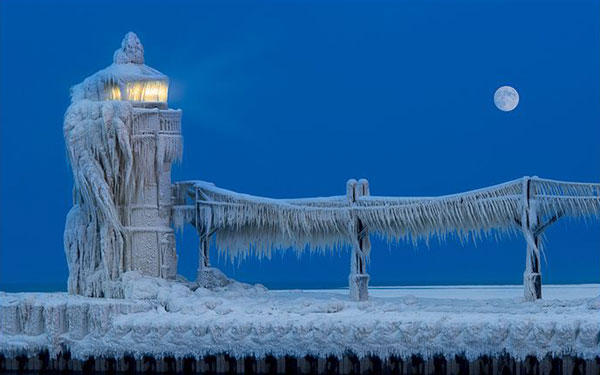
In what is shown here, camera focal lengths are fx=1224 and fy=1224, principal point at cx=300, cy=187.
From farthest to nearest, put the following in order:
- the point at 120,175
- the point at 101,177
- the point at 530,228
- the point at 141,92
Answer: the point at 141,92, the point at 120,175, the point at 101,177, the point at 530,228

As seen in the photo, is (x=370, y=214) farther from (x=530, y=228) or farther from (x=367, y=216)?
(x=530, y=228)

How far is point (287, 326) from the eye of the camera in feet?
62.0

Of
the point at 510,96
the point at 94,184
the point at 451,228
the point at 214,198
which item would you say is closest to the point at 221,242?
the point at 214,198

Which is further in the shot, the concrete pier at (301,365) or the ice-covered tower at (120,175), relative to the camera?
the ice-covered tower at (120,175)

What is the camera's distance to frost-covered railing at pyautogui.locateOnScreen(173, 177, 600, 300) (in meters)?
19.9

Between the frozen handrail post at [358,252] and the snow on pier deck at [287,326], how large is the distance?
40 centimetres

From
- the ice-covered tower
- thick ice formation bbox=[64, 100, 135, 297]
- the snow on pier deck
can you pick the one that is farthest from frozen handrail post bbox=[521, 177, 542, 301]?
thick ice formation bbox=[64, 100, 135, 297]

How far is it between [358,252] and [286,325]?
252 centimetres

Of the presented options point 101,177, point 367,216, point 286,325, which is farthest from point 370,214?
point 101,177

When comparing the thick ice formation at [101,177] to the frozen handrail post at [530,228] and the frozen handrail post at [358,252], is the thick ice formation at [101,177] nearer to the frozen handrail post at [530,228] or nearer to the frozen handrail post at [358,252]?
the frozen handrail post at [358,252]

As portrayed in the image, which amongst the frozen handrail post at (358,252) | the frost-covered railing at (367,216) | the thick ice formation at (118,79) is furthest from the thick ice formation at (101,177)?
the frozen handrail post at (358,252)

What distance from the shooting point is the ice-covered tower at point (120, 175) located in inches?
845

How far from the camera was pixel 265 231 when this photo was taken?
22297 mm

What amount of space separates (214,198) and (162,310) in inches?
123
